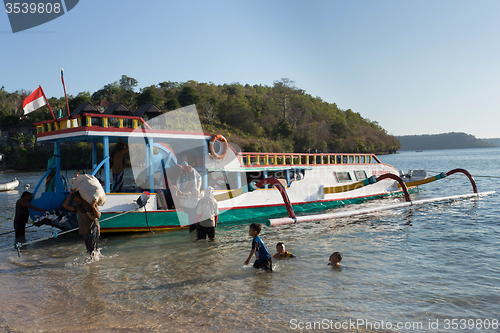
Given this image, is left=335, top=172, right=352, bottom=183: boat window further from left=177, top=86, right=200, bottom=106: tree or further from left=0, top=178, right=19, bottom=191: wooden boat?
left=177, top=86, right=200, bottom=106: tree

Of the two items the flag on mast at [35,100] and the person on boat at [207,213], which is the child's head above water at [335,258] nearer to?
the person on boat at [207,213]

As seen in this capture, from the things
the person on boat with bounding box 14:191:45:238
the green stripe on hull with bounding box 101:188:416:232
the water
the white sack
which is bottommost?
the water

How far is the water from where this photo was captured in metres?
6.13

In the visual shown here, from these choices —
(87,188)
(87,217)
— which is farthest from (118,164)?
(87,188)

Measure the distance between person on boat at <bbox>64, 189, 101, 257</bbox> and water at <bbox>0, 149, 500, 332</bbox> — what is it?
2.39 feet

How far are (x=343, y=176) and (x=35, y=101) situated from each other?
1626cm

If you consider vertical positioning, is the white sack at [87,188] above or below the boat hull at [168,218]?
above

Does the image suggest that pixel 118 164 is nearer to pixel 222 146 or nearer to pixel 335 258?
pixel 222 146

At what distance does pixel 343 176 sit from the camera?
68.7ft

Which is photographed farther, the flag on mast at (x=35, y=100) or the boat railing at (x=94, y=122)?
the flag on mast at (x=35, y=100)

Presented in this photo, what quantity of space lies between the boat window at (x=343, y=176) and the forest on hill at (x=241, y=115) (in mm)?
60018

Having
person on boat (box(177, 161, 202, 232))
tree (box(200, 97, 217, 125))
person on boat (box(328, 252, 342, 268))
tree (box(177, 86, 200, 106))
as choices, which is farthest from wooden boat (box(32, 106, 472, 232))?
tree (box(177, 86, 200, 106))

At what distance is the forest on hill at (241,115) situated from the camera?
3317 inches

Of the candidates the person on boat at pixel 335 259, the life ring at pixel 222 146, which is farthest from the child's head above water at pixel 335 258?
the life ring at pixel 222 146
